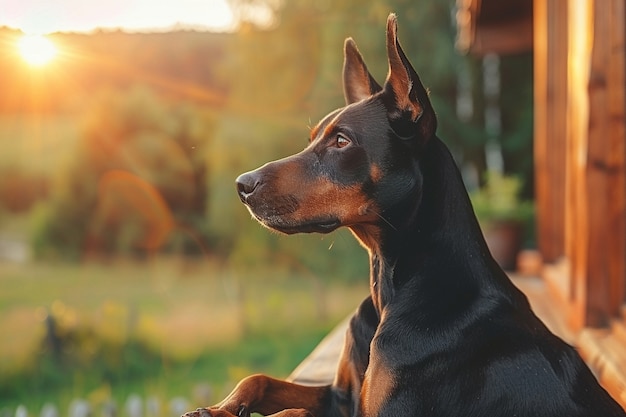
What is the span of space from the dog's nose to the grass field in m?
4.52

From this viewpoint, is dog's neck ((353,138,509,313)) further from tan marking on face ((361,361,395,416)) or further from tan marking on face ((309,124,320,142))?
tan marking on face ((309,124,320,142))

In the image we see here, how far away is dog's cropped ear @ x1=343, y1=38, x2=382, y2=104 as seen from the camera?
8.17 feet

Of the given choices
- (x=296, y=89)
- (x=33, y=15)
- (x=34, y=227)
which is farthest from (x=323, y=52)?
(x=33, y=15)

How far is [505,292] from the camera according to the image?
2.03 meters

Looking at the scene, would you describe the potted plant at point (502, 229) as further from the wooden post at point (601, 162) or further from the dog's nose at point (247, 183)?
the dog's nose at point (247, 183)

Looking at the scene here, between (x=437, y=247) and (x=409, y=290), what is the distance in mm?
134

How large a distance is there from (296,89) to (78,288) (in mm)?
3933

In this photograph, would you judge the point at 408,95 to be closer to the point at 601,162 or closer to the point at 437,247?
the point at 437,247

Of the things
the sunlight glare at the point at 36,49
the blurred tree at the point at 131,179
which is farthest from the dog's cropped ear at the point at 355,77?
the blurred tree at the point at 131,179

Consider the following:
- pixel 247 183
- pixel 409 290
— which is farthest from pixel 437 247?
pixel 247 183

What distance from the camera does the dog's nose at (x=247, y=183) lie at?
2066mm

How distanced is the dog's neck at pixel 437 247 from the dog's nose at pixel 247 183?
13.4 inches

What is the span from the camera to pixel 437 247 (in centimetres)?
205

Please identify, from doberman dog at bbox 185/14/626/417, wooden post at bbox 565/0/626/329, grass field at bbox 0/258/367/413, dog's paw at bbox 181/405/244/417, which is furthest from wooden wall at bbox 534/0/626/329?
grass field at bbox 0/258/367/413
